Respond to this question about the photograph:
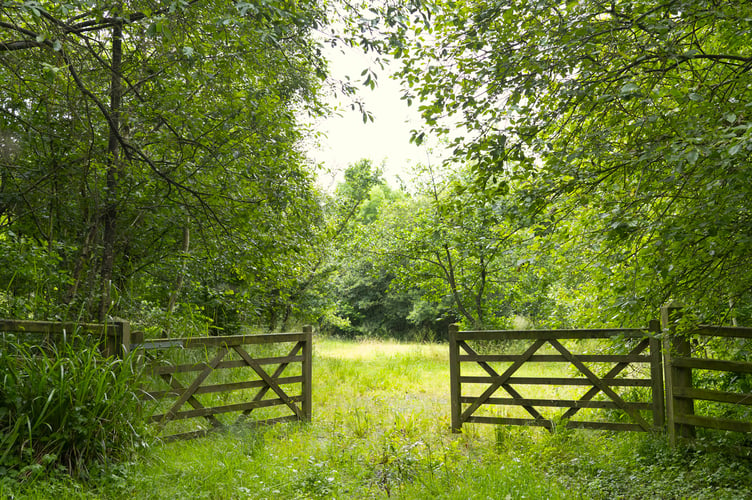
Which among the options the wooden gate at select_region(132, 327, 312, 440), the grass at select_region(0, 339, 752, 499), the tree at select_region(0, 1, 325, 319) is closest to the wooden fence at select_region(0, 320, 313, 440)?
the wooden gate at select_region(132, 327, 312, 440)

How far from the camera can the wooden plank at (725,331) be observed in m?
4.90

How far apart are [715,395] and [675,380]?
1.42 ft

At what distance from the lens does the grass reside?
4355 mm

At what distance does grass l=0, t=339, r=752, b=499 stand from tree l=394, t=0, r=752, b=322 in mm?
1581

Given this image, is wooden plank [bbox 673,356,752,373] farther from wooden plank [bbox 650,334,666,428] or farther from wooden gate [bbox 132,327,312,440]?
wooden gate [bbox 132,327,312,440]

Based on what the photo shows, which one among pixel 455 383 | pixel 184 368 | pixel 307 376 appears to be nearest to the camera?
pixel 184 368

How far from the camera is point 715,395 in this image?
5.11 m

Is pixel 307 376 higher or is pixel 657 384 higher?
pixel 657 384

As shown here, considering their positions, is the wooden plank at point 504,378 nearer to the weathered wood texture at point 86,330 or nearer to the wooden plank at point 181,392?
the wooden plank at point 181,392

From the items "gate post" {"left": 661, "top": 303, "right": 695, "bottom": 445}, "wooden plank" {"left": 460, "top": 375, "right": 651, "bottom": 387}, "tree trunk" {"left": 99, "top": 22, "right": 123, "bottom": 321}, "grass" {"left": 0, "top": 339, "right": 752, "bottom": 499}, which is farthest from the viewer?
"tree trunk" {"left": 99, "top": 22, "right": 123, "bottom": 321}

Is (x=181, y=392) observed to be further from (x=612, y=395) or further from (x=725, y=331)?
(x=725, y=331)

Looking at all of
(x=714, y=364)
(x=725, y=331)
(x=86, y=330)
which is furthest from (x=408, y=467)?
(x=86, y=330)

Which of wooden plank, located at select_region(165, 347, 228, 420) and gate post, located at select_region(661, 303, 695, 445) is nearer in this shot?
gate post, located at select_region(661, 303, 695, 445)

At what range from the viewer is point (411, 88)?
5.64 m
